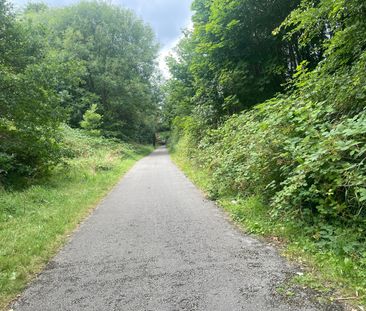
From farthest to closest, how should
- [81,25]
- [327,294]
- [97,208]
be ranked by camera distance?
[81,25], [97,208], [327,294]

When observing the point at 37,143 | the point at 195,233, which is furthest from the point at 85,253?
the point at 37,143

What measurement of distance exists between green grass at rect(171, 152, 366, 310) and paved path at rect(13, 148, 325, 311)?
26cm

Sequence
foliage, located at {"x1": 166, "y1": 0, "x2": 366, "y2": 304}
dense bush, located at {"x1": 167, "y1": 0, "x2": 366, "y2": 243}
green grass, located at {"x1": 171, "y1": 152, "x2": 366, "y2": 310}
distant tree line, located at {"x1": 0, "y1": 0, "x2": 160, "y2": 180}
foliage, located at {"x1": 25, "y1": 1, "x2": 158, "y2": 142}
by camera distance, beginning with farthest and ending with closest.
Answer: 1. foliage, located at {"x1": 25, "y1": 1, "x2": 158, "y2": 142}
2. distant tree line, located at {"x1": 0, "y1": 0, "x2": 160, "y2": 180}
3. dense bush, located at {"x1": 167, "y1": 0, "x2": 366, "y2": 243}
4. foliage, located at {"x1": 166, "y1": 0, "x2": 366, "y2": 304}
5. green grass, located at {"x1": 171, "y1": 152, "x2": 366, "y2": 310}

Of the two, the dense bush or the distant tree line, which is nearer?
the dense bush

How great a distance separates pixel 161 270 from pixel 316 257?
196 centimetres

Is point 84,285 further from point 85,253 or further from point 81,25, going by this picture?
point 81,25

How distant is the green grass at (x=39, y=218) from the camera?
3930 mm

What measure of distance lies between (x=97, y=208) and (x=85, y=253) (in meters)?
3.06

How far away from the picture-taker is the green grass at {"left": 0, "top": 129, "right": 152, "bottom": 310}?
155 inches

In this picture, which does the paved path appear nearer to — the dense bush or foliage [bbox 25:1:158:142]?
the dense bush

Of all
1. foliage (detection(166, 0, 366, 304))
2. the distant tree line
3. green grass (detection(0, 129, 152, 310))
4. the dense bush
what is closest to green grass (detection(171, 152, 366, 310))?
foliage (detection(166, 0, 366, 304))

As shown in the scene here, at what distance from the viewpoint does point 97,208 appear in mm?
7539

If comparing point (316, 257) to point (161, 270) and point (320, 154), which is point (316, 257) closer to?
point (320, 154)

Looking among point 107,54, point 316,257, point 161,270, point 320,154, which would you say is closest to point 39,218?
point 161,270
